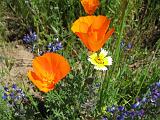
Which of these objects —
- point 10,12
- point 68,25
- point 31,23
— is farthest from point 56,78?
point 10,12

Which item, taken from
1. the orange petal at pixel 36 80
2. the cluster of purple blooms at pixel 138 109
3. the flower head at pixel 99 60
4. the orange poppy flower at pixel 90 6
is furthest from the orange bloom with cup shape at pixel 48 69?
the cluster of purple blooms at pixel 138 109

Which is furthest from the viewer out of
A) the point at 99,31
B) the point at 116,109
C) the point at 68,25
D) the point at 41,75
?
the point at 68,25

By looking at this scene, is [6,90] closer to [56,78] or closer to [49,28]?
[56,78]

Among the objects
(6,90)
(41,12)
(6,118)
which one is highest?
(41,12)

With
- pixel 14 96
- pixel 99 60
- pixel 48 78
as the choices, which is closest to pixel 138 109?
pixel 99 60

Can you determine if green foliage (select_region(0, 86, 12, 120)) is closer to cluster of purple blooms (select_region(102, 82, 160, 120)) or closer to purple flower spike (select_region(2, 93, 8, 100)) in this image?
purple flower spike (select_region(2, 93, 8, 100))

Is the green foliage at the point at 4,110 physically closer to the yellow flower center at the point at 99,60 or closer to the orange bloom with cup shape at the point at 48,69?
the orange bloom with cup shape at the point at 48,69

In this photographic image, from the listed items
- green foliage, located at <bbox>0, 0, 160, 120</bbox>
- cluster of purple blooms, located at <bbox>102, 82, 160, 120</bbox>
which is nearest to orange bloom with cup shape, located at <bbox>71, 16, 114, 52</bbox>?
green foliage, located at <bbox>0, 0, 160, 120</bbox>

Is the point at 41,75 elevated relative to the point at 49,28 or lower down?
lower down
